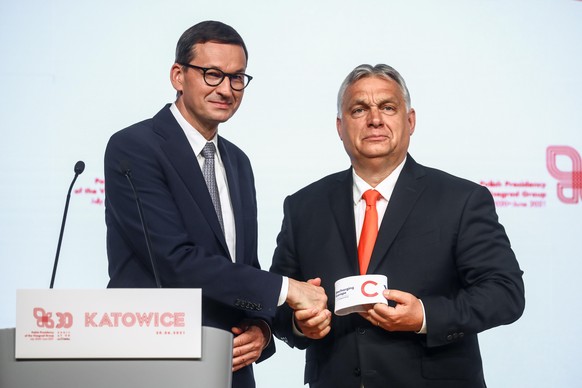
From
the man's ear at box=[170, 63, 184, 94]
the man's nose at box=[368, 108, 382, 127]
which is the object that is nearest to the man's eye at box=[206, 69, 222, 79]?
the man's ear at box=[170, 63, 184, 94]

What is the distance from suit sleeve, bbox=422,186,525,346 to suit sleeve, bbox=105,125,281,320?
0.54 metres

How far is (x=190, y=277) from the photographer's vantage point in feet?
9.26

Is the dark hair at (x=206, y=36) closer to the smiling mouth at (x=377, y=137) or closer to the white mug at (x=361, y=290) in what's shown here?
the smiling mouth at (x=377, y=137)

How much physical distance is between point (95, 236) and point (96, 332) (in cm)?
197

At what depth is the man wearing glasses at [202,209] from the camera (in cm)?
283

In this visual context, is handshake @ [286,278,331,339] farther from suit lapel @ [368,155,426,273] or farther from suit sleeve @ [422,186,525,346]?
suit sleeve @ [422,186,525,346]

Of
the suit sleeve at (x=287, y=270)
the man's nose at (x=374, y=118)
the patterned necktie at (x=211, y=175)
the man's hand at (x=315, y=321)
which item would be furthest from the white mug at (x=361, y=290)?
the man's nose at (x=374, y=118)

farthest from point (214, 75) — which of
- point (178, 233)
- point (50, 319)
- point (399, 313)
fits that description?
point (50, 319)

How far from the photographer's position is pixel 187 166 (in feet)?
9.93

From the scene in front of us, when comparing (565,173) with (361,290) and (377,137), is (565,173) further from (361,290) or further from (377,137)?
(361,290)

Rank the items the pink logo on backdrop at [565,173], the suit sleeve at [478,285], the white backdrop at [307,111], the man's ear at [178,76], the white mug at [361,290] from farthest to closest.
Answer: the pink logo on backdrop at [565,173] → the white backdrop at [307,111] → the man's ear at [178,76] → the suit sleeve at [478,285] → the white mug at [361,290]

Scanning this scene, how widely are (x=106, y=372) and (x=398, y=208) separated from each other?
1.31 meters

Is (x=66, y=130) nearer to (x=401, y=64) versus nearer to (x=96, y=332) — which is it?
(x=401, y=64)

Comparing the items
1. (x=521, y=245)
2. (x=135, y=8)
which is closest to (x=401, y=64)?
(x=521, y=245)
